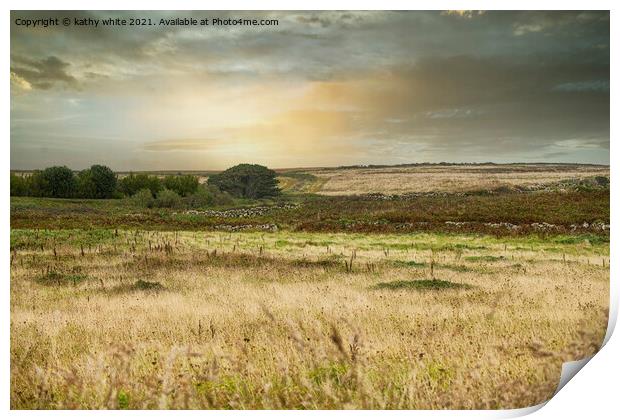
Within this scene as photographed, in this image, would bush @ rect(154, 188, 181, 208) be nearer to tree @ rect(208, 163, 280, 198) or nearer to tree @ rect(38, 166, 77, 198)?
tree @ rect(208, 163, 280, 198)

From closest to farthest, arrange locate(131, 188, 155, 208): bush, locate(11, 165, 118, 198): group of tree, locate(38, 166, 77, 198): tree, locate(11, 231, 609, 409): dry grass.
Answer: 1. locate(11, 231, 609, 409): dry grass
2. locate(11, 165, 118, 198): group of tree
3. locate(38, 166, 77, 198): tree
4. locate(131, 188, 155, 208): bush

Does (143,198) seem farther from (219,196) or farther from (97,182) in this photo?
(219,196)

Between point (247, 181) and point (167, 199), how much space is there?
1895 mm

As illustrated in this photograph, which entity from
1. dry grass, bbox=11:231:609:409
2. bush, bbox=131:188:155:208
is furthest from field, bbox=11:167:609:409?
bush, bbox=131:188:155:208

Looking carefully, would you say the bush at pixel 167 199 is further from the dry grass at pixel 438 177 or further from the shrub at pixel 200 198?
the dry grass at pixel 438 177

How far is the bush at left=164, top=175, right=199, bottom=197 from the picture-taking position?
41.5 feet

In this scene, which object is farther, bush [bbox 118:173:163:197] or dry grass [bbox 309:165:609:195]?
dry grass [bbox 309:165:609:195]

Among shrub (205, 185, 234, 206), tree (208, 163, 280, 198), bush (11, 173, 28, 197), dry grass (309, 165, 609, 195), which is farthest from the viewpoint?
dry grass (309, 165, 609, 195)

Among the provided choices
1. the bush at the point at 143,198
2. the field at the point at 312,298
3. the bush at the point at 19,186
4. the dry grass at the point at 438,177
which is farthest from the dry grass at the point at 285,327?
the dry grass at the point at 438,177

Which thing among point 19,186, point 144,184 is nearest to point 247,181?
point 144,184

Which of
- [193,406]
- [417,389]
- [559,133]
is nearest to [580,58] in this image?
[559,133]

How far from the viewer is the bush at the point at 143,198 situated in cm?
1238

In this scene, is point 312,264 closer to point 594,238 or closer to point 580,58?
point 580,58

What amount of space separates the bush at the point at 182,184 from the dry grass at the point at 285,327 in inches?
57.0
